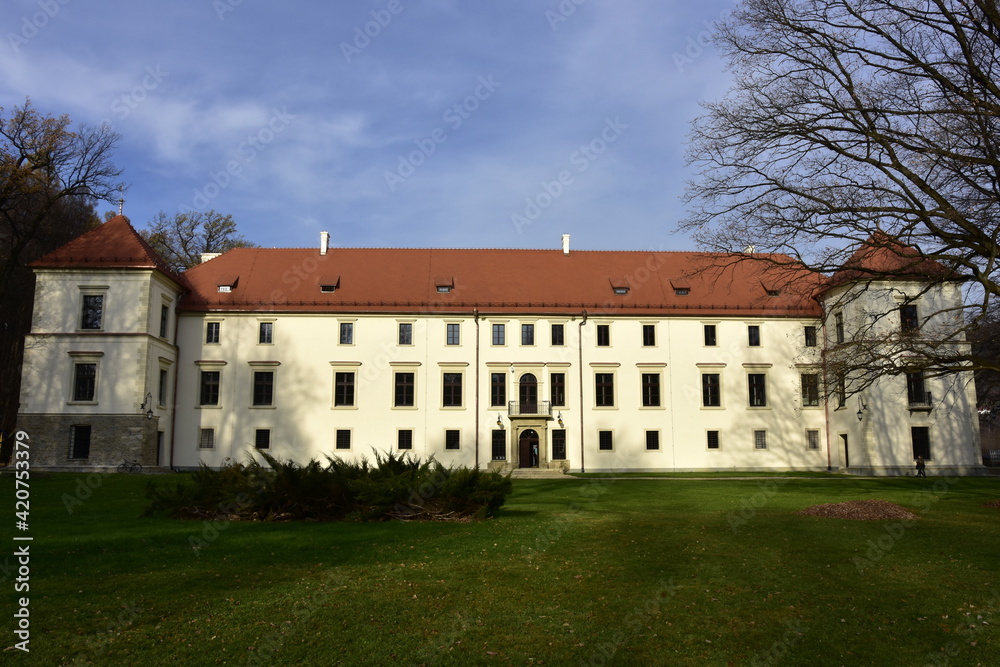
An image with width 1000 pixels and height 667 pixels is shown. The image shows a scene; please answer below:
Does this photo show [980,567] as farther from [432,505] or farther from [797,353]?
[797,353]

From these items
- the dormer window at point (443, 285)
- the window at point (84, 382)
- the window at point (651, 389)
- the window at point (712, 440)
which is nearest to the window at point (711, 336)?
the window at point (651, 389)

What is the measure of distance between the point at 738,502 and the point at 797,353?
22051mm

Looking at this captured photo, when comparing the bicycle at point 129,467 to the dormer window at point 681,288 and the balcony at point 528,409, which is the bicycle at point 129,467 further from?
the dormer window at point 681,288

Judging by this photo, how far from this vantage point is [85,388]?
33625 mm

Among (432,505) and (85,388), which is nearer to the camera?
(432,505)

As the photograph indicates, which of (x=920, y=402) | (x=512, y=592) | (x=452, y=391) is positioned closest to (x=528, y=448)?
(x=452, y=391)

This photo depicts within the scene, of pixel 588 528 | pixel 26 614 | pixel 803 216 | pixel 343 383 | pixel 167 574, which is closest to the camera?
pixel 26 614

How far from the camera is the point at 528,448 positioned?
125 feet

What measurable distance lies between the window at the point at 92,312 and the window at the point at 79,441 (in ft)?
14.8

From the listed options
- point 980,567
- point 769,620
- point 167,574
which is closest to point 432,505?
point 167,574

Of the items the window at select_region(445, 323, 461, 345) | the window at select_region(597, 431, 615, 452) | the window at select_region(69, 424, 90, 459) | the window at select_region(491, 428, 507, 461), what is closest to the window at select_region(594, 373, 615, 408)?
the window at select_region(597, 431, 615, 452)

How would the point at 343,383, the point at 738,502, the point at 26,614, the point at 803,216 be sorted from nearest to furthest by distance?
the point at 26,614 < the point at 803,216 < the point at 738,502 < the point at 343,383

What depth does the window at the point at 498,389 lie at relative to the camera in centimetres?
3828

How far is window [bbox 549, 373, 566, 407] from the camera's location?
3850 centimetres
